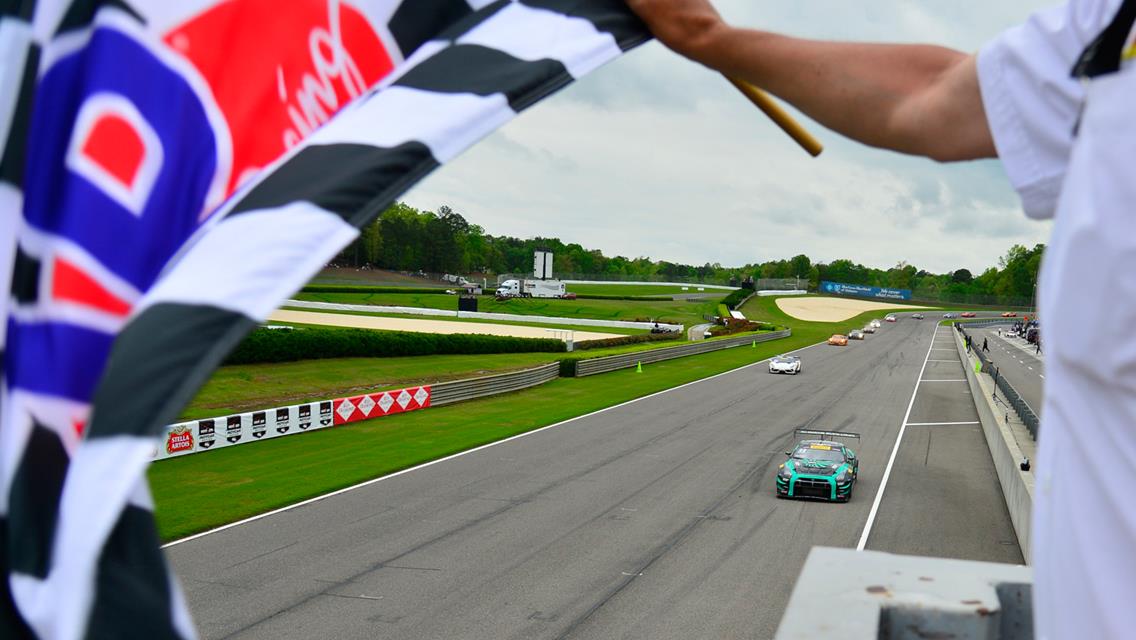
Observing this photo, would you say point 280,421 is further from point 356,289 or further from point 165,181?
point 356,289

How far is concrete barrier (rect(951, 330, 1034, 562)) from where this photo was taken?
1628cm

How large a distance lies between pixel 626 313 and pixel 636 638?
258 feet

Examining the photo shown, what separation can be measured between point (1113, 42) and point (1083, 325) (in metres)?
0.36

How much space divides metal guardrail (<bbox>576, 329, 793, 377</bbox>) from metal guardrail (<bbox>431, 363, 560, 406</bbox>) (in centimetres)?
228

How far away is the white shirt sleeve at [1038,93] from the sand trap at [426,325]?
2312 inches

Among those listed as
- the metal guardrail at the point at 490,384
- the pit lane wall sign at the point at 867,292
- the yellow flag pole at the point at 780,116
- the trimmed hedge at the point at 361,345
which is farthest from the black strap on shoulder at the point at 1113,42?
the pit lane wall sign at the point at 867,292

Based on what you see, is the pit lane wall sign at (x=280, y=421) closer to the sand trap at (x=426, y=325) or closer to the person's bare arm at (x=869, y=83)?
the person's bare arm at (x=869, y=83)

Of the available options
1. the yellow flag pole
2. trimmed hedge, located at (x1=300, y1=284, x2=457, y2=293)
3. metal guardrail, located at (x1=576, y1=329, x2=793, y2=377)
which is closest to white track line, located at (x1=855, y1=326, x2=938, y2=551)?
the yellow flag pole

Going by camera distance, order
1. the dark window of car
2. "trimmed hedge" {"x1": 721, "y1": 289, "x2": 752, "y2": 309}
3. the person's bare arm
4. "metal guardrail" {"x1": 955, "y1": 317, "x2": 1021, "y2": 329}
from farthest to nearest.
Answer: "metal guardrail" {"x1": 955, "y1": 317, "x2": 1021, "y2": 329} → "trimmed hedge" {"x1": 721, "y1": 289, "x2": 752, "y2": 309} → the dark window of car → the person's bare arm

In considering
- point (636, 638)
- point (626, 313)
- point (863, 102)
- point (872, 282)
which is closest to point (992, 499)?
point (636, 638)

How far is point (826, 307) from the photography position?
12612cm

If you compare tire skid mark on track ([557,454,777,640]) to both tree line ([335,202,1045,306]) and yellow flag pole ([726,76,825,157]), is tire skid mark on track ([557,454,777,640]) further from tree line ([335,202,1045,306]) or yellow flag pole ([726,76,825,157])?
tree line ([335,202,1045,306])

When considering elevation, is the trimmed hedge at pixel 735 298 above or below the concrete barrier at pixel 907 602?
below

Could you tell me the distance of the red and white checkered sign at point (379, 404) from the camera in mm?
27172
